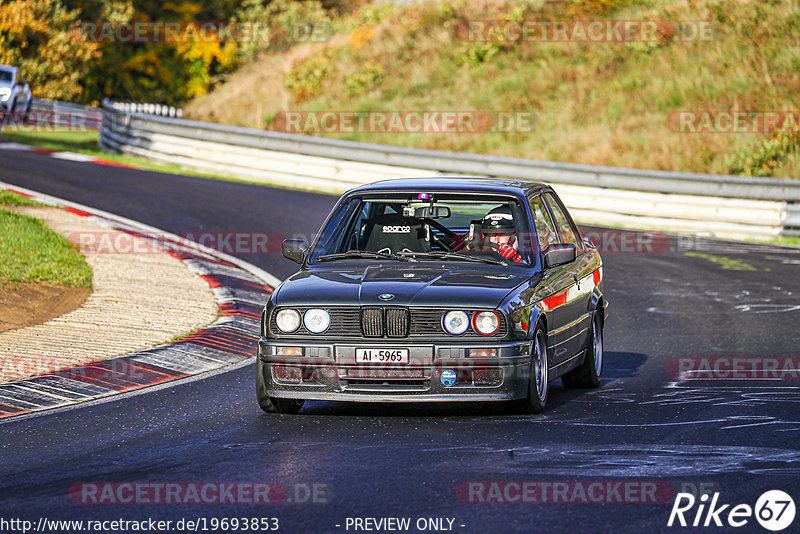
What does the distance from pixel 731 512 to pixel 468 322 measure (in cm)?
268

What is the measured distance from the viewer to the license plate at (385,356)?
27.0ft

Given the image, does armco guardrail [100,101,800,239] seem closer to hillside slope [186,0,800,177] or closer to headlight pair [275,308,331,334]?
→ hillside slope [186,0,800,177]

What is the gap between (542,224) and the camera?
32.7ft

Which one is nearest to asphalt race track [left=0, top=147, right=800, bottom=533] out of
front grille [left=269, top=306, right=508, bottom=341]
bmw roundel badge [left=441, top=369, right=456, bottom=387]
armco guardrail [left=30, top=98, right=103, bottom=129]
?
bmw roundel badge [left=441, top=369, right=456, bottom=387]

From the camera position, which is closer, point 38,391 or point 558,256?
point 558,256

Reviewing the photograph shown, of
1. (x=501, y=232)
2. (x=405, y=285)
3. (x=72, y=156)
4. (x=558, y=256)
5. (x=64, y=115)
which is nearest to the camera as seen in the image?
(x=405, y=285)

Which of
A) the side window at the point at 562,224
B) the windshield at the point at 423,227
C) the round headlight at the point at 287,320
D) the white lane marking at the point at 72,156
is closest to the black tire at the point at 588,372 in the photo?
the side window at the point at 562,224

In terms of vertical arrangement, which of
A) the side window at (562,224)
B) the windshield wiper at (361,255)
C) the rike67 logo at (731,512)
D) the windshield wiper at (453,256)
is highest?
the side window at (562,224)

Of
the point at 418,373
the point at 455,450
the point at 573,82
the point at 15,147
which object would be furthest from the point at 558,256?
the point at 573,82

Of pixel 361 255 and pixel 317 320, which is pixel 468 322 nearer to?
pixel 317 320

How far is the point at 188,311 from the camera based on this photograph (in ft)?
42.6

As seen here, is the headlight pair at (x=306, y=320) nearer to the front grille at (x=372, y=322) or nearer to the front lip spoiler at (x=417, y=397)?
the front grille at (x=372, y=322)

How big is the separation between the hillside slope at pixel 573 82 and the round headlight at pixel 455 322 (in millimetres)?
19451

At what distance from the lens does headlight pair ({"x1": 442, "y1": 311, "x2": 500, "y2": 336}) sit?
326 inches
